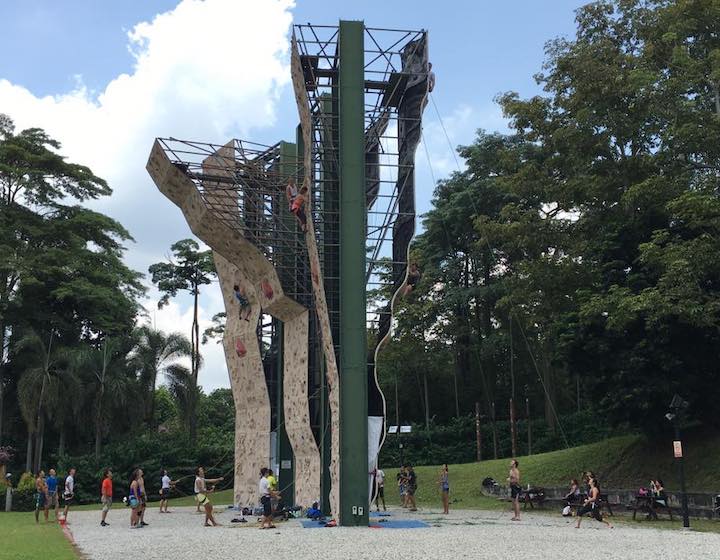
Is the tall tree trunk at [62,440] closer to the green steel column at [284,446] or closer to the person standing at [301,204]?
the green steel column at [284,446]

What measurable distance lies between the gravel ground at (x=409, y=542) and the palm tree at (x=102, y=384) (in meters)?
17.0

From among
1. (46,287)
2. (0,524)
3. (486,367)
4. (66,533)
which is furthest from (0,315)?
(486,367)

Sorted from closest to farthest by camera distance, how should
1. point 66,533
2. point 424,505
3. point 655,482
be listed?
point 66,533
point 655,482
point 424,505

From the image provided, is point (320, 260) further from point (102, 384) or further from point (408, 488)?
point (102, 384)

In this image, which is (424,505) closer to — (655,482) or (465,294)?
(655,482)

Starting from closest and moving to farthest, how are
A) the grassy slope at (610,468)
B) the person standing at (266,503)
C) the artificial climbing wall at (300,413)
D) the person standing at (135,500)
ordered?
the person standing at (266,503) → the person standing at (135,500) → the artificial climbing wall at (300,413) → the grassy slope at (610,468)

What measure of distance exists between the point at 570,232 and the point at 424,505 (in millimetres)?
10716

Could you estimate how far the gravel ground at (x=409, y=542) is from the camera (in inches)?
456

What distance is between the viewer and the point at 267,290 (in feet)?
76.1

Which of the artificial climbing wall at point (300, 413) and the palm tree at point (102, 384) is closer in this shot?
the artificial climbing wall at point (300, 413)

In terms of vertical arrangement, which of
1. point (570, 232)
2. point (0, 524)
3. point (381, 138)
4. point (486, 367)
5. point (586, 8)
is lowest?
point (0, 524)

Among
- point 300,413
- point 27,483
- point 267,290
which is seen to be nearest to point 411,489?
point 300,413

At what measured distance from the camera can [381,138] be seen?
22953 mm

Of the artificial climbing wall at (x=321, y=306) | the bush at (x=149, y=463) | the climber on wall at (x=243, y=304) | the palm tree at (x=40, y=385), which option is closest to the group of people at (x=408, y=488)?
the artificial climbing wall at (x=321, y=306)
